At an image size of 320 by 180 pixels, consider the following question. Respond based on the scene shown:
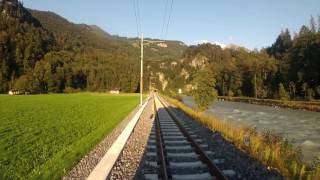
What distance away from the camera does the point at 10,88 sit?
179m

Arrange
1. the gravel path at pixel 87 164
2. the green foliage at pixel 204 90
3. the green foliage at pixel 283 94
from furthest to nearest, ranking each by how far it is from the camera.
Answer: the green foliage at pixel 283 94
the green foliage at pixel 204 90
the gravel path at pixel 87 164

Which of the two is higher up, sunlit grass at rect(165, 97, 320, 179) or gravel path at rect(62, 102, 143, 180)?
sunlit grass at rect(165, 97, 320, 179)

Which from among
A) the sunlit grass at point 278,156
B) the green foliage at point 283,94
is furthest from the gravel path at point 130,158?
the green foliage at point 283,94

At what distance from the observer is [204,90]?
40.2 metres

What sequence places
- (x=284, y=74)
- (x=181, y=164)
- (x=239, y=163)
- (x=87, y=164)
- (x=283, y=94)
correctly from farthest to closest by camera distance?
(x=284, y=74), (x=283, y=94), (x=87, y=164), (x=239, y=163), (x=181, y=164)

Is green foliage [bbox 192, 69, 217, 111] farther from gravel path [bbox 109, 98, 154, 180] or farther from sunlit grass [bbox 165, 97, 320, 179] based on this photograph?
gravel path [bbox 109, 98, 154, 180]

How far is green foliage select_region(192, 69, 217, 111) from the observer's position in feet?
129

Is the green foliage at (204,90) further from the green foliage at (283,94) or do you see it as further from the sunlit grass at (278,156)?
the green foliage at (283,94)

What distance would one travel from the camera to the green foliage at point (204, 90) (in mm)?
39312

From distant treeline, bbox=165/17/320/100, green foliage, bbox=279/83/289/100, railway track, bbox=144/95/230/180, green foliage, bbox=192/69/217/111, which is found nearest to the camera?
railway track, bbox=144/95/230/180

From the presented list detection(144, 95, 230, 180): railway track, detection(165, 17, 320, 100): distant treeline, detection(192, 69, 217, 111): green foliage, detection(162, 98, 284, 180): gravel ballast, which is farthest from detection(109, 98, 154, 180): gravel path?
detection(165, 17, 320, 100): distant treeline

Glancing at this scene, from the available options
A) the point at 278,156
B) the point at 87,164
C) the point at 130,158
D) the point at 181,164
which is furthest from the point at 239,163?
the point at 87,164

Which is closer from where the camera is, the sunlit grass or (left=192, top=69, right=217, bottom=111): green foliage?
the sunlit grass

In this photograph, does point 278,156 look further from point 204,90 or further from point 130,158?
point 204,90
